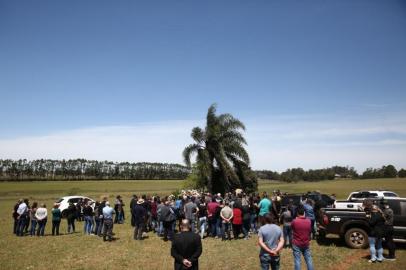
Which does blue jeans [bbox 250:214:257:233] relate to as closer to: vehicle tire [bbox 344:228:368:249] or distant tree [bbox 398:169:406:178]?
vehicle tire [bbox 344:228:368:249]

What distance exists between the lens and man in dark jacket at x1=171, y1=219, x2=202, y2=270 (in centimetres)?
664

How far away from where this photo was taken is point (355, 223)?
12.9 metres

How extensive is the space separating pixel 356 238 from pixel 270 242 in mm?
7107

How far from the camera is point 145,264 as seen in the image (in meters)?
11.4

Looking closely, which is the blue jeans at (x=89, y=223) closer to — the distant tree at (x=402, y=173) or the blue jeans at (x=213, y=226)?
the blue jeans at (x=213, y=226)

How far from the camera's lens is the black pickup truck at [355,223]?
495 inches

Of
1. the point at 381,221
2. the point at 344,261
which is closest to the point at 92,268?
the point at 344,261

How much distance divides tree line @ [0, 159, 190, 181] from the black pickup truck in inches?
4616

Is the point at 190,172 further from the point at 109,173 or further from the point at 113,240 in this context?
the point at 109,173

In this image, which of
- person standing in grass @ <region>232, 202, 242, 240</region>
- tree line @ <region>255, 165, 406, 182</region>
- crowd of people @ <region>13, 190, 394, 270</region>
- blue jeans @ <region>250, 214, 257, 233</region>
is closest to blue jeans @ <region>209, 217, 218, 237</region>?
crowd of people @ <region>13, 190, 394, 270</region>

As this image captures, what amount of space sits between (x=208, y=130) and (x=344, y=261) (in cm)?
1936

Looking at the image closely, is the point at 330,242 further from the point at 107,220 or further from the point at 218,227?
the point at 107,220

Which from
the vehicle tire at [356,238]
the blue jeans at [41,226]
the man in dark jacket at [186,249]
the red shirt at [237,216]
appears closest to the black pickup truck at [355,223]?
the vehicle tire at [356,238]

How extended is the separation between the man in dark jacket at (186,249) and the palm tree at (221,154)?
21460 mm
